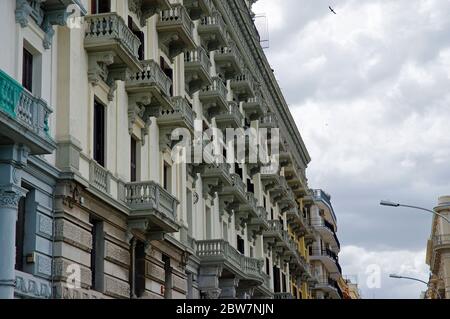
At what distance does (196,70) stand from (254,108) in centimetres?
1398

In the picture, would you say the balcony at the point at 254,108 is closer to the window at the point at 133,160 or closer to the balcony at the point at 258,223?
the balcony at the point at 258,223

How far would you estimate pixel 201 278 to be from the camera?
32406 mm

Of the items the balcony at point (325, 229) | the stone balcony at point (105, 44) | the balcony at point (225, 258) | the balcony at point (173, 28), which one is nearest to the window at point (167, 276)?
the balcony at point (225, 258)

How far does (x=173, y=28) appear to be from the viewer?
29.5 m

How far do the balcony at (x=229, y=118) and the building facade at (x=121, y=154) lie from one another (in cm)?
7

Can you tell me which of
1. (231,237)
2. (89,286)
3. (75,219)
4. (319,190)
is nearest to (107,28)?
(75,219)

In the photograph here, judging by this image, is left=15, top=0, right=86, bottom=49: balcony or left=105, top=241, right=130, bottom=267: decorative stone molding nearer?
left=15, top=0, right=86, bottom=49: balcony

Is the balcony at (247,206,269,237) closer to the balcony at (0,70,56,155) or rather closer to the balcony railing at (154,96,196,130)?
the balcony railing at (154,96,196,130)

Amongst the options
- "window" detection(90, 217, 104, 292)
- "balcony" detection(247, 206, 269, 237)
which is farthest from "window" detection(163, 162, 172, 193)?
"balcony" detection(247, 206, 269, 237)

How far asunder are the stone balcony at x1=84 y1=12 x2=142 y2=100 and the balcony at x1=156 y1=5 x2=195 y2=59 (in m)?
5.80

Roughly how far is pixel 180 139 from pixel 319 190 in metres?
58.3

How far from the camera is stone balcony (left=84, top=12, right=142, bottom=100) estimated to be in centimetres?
2256

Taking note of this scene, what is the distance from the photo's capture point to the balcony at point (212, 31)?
36.6m

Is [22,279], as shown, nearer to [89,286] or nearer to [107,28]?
[89,286]
